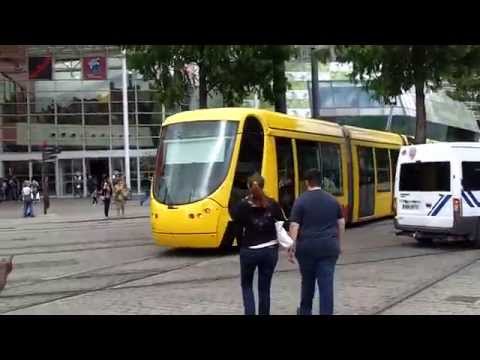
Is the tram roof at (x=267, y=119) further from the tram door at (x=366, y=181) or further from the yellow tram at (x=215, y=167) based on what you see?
the tram door at (x=366, y=181)

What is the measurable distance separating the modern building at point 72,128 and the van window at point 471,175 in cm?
3150

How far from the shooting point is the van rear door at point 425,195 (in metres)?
14.0

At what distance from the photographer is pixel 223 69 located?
20.4 m

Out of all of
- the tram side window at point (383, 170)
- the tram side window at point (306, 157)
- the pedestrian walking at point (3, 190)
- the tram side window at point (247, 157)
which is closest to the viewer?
the tram side window at point (247, 157)

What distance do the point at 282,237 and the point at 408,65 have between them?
45.4 ft

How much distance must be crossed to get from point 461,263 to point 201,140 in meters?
5.39

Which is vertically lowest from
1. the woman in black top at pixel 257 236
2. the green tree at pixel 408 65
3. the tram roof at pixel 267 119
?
the woman in black top at pixel 257 236

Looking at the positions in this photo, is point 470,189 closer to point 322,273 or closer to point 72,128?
point 322,273

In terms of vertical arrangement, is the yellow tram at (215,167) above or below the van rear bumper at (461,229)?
above

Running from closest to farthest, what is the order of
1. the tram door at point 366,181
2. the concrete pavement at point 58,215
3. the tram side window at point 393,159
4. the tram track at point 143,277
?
the tram track at point 143,277 → the tram door at point 366,181 → the tram side window at point 393,159 → the concrete pavement at point 58,215

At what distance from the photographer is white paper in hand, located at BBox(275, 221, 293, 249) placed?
6.84 metres

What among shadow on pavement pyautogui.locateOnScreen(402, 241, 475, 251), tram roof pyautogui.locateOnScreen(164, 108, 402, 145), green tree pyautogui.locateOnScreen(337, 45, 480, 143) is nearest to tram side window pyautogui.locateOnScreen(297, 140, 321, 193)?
tram roof pyautogui.locateOnScreen(164, 108, 402, 145)

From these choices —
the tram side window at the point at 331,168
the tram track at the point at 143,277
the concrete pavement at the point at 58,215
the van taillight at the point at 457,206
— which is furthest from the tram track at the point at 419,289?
the concrete pavement at the point at 58,215
